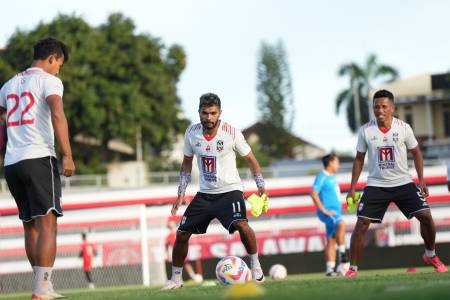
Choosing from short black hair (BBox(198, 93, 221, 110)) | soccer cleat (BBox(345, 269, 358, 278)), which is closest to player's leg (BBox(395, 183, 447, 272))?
soccer cleat (BBox(345, 269, 358, 278))

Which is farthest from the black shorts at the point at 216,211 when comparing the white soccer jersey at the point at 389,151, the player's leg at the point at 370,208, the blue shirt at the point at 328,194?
the blue shirt at the point at 328,194

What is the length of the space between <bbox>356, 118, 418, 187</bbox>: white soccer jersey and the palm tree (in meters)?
80.3

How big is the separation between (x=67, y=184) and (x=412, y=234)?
1401 inches

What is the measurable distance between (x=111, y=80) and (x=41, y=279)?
6202 centimetres

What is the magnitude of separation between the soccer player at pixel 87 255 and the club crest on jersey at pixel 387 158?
7517 mm

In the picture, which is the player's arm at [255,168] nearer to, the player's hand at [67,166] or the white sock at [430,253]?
the white sock at [430,253]

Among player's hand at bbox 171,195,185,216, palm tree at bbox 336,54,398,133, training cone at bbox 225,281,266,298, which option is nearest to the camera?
training cone at bbox 225,281,266,298

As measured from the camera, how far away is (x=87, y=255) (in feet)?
60.8

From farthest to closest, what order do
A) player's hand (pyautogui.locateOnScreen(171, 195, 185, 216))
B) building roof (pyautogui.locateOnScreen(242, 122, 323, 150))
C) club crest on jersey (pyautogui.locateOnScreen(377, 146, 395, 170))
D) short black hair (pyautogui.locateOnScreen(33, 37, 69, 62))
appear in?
1. building roof (pyautogui.locateOnScreen(242, 122, 323, 150))
2. club crest on jersey (pyautogui.locateOnScreen(377, 146, 395, 170))
3. player's hand (pyautogui.locateOnScreen(171, 195, 185, 216))
4. short black hair (pyautogui.locateOnScreen(33, 37, 69, 62))

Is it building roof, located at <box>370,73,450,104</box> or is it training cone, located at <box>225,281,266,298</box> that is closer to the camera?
training cone, located at <box>225,281,266,298</box>

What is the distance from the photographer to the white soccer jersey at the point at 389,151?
12.4 m

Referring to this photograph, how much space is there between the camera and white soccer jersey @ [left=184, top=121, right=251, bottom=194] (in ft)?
37.4

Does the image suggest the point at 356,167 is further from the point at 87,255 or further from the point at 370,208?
the point at 87,255

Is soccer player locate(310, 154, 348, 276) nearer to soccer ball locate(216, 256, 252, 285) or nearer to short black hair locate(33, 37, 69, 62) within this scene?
soccer ball locate(216, 256, 252, 285)
